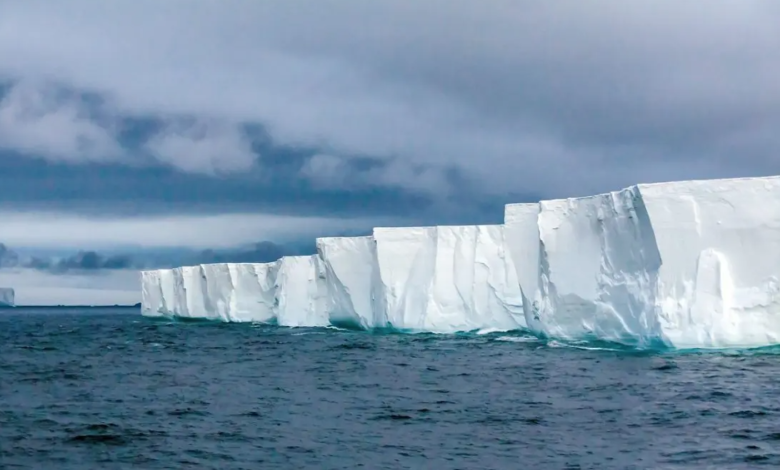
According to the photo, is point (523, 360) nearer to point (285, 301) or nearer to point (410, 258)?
point (410, 258)

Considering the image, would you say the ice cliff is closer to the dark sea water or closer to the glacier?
the glacier

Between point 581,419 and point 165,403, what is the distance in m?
6.40

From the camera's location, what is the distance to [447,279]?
28812 millimetres

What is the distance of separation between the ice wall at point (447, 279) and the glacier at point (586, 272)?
1.4 inches

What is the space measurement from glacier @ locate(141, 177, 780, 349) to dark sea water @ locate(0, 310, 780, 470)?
3.05ft

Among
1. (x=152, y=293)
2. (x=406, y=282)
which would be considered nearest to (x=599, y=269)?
(x=406, y=282)

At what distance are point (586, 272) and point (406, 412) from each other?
10.9 m

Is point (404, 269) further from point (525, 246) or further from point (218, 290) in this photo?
point (218, 290)

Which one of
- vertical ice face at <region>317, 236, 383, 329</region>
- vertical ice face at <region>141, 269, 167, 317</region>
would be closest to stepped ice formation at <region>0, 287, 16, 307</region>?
vertical ice face at <region>141, 269, 167, 317</region>

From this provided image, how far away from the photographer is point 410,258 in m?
30.0

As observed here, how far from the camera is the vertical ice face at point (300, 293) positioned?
37.1 m

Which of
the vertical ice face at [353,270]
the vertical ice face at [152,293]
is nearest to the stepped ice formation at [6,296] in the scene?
the vertical ice face at [152,293]

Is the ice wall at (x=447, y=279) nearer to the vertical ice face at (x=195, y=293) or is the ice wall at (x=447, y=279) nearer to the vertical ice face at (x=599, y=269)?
the vertical ice face at (x=599, y=269)

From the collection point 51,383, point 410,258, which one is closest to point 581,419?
point 51,383
